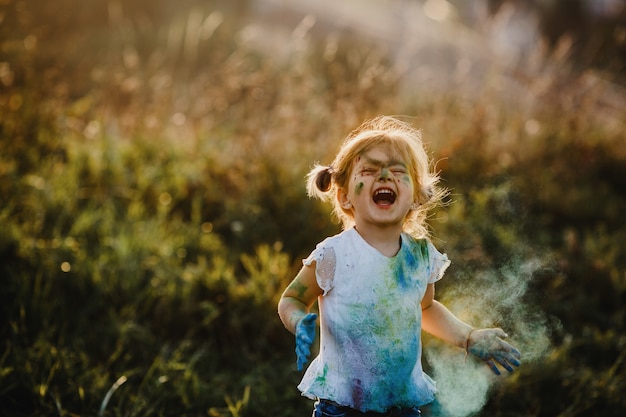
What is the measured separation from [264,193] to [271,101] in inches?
37.6

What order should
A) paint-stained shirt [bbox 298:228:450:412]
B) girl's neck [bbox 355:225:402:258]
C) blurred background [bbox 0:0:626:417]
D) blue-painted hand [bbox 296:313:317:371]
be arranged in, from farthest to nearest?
blurred background [bbox 0:0:626:417] → girl's neck [bbox 355:225:402:258] → paint-stained shirt [bbox 298:228:450:412] → blue-painted hand [bbox 296:313:317:371]

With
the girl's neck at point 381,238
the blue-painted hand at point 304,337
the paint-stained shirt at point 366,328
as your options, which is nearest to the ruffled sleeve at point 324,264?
the paint-stained shirt at point 366,328

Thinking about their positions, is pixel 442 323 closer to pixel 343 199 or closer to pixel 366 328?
pixel 366 328

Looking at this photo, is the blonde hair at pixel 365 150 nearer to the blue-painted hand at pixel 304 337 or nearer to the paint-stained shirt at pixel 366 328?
the paint-stained shirt at pixel 366 328

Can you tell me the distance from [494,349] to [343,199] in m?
0.62

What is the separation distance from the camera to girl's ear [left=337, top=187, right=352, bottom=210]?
2.06 meters

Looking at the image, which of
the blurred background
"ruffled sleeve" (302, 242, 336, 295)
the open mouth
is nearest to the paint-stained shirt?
"ruffled sleeve" (302, 242, 336, 295)

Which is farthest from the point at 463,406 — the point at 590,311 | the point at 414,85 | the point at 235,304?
the point at 414,85

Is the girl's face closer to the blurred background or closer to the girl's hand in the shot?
the girl's hand

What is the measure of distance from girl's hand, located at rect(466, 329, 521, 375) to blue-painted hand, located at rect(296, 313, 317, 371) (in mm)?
544

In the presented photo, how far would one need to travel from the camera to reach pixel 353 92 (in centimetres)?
502

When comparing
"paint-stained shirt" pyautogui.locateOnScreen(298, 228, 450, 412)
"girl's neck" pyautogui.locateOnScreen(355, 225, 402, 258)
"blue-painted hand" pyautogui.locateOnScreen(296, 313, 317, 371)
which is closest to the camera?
"blue-painted hand" pyautogui.locateOnScreen(296, 313, 317, 371)

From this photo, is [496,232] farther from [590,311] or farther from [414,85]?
[414,85]

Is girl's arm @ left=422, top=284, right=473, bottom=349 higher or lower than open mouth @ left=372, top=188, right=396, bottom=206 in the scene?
lower
